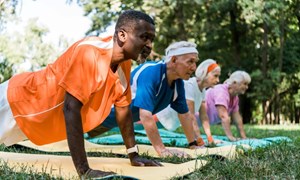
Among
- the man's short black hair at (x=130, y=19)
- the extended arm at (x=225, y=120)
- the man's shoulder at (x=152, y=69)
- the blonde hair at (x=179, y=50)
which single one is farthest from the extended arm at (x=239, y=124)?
the man's short black hair at (x=130, y=19)

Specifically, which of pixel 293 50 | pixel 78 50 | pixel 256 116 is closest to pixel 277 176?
pixel 78 50

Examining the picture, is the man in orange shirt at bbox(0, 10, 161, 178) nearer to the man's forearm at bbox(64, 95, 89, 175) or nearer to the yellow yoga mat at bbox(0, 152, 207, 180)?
the man's forearm at bbox(64, 95, 89, 175)

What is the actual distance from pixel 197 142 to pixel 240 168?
2.38 meters

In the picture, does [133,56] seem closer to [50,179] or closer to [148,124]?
[50,179]

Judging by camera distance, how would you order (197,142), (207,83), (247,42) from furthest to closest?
(247,42), (207,83), (197,142)

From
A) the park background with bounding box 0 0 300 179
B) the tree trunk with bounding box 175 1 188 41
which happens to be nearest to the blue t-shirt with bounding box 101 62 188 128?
the park background with bounding box 0 0 300 179

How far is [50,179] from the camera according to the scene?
2521 mm

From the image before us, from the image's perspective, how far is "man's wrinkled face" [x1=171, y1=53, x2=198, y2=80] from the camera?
443 cm

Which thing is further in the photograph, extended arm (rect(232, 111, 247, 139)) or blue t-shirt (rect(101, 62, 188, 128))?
extended arm (rect(232, 111, 247, 139))

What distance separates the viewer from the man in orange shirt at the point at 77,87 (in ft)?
8.87

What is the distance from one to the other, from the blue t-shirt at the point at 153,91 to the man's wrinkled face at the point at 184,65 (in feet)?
0.39

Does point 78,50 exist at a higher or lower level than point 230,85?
higher

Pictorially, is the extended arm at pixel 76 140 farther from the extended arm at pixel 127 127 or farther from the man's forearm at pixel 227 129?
the man's forearm at pixel 227 129

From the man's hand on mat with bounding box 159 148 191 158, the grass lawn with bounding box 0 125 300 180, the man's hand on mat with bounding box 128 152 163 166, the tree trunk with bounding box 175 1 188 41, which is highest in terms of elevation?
the tree trunk with bounding box 175 1 188 41
